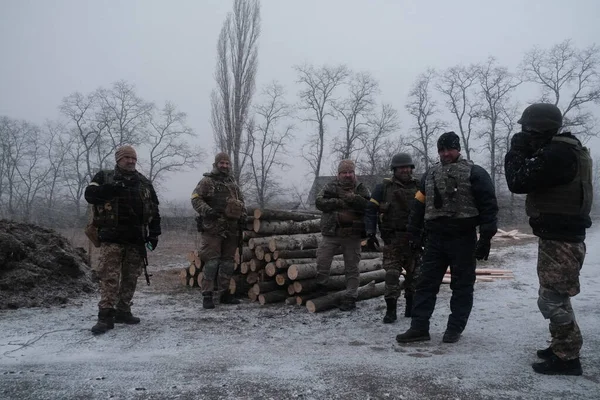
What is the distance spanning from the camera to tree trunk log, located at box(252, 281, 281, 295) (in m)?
6.43

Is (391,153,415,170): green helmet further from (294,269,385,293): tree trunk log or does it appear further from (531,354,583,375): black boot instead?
(531,354,583,375): black boot

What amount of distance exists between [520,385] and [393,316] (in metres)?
2.06

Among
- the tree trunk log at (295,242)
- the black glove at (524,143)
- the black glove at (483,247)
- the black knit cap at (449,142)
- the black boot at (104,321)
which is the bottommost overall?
the black boot at (104,321)

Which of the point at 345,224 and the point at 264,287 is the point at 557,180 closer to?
the point at 345,224

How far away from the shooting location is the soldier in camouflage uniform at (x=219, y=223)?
20.1ft

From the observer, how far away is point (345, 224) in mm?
5871

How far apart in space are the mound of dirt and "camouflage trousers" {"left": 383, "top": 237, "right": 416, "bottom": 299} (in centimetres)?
451

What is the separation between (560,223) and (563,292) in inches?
21.6

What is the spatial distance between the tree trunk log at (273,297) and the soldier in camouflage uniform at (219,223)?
40 centimetres

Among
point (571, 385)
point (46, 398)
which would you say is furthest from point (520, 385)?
point (46, 398)

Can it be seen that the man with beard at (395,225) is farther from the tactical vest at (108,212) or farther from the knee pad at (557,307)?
the tactical vest at (108,212)

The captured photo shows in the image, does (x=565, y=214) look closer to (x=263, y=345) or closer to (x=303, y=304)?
(x=263, y=345)

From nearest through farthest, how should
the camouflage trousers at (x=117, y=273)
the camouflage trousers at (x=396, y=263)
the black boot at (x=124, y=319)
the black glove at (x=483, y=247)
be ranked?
the black glove at (x=483, y=247) → the camouflage trousers at (x=117, y=273) → the black boot at (x=124, y=319) → the camouflage trousers at (x=396, y=263)

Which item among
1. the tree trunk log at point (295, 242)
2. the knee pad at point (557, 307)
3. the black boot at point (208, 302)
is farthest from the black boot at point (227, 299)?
the knee pad at point (557, 307)
